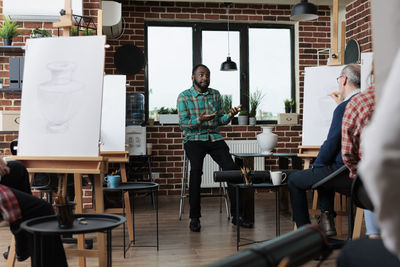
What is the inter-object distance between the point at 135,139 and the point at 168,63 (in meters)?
1.40

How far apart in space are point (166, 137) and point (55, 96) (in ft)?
10.8

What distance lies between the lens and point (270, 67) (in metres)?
6.72

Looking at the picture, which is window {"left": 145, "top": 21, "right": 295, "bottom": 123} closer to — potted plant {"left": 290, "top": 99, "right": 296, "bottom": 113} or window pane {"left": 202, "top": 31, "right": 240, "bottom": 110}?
window pane {"left": 202, "top": 31, "right": 240, "bottom": 110}

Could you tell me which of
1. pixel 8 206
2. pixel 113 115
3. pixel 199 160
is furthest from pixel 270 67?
pixel 8 206

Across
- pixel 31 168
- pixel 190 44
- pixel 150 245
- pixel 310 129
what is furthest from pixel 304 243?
pixel 190 44

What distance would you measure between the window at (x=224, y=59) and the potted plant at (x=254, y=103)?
0.06 meters

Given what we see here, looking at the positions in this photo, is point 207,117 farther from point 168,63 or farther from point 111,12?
point 168,63

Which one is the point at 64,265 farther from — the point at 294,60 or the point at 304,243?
the point at 294,60

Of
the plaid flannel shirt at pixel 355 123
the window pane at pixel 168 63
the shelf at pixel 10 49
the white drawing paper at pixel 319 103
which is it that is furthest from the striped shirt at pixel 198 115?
the plaid flannel shirt at pixel 355 123

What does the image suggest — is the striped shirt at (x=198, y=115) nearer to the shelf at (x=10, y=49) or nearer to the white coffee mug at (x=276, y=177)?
the white coffee mug at (x=276, y=177)

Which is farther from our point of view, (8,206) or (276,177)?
(276,177)

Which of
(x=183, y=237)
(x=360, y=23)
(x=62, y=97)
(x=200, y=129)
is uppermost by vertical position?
(x=360, y=23)

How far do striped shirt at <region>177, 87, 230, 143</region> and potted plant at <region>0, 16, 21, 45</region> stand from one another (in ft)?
5.71

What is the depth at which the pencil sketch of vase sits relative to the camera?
2963 millimetres
